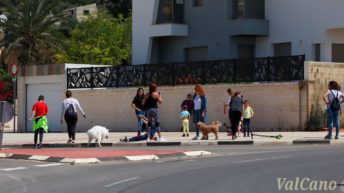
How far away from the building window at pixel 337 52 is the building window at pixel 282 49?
2414 mm

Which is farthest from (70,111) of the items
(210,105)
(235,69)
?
(235,69)

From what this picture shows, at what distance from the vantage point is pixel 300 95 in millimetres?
28562

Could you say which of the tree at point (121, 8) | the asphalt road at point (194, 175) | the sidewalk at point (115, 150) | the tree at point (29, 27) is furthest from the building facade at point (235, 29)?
the tree at point (121, 8)

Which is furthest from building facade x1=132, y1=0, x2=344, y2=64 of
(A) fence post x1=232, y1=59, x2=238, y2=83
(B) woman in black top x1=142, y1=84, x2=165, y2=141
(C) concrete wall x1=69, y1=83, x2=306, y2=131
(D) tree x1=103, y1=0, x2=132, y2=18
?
(D) tree x1=103, y1=0, x2=132, y2=18

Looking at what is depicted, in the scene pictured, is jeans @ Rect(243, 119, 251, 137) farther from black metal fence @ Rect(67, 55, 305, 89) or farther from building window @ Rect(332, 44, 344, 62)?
building window @ Rect(332, 44, 344, 62)

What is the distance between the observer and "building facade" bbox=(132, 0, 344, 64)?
36156mm

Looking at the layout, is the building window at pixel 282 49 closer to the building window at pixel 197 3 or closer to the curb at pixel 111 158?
the building window at pixel 197 3

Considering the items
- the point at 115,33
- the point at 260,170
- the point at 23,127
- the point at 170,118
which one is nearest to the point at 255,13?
the point at 170,118

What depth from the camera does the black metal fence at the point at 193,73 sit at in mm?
29281

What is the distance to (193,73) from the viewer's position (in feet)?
105

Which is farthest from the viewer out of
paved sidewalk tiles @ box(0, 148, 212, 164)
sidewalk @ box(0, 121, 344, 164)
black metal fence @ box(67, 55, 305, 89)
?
black metal fence @ box(67, 55, 305, 89)

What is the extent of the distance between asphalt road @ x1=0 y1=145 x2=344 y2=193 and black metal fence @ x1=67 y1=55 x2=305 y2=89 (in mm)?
10379

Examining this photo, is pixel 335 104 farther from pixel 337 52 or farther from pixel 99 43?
pixel 99 43

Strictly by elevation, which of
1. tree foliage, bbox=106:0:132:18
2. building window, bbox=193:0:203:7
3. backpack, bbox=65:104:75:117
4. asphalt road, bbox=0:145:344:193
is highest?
tree foliage, bbox=106:0:132:18
